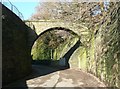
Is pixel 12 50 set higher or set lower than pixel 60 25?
lower

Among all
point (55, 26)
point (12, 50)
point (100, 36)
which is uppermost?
point (55, 26)

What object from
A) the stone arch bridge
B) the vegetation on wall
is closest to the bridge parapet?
the stone arch bridge

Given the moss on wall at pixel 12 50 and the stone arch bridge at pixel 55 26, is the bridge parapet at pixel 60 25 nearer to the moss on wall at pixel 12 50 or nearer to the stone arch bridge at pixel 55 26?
the stone arch bridge at pixel 55 26

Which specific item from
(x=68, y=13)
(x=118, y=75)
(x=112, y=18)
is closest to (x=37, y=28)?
(x=68, y=13)

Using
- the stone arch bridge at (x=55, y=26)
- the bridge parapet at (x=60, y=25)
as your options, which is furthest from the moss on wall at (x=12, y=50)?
the bridge parapet at (x=60, y=25)

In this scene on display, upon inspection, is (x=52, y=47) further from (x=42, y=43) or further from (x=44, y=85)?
(x=44, y=85)

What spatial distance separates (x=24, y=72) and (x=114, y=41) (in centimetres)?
844

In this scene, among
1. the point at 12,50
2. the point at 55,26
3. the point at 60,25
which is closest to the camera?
the point at 12,50

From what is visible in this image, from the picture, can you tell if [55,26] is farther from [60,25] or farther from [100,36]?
[100,36]

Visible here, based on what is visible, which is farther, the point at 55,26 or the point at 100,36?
the point at 55,26

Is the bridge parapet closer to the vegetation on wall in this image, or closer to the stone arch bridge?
the stone arch bridge

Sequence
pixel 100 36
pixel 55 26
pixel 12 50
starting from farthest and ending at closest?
pixel 55 26 < pixel 12 50 < pixel 100 36

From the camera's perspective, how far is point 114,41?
32.9 feet

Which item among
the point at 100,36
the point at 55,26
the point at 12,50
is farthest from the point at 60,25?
the point at 100,36
